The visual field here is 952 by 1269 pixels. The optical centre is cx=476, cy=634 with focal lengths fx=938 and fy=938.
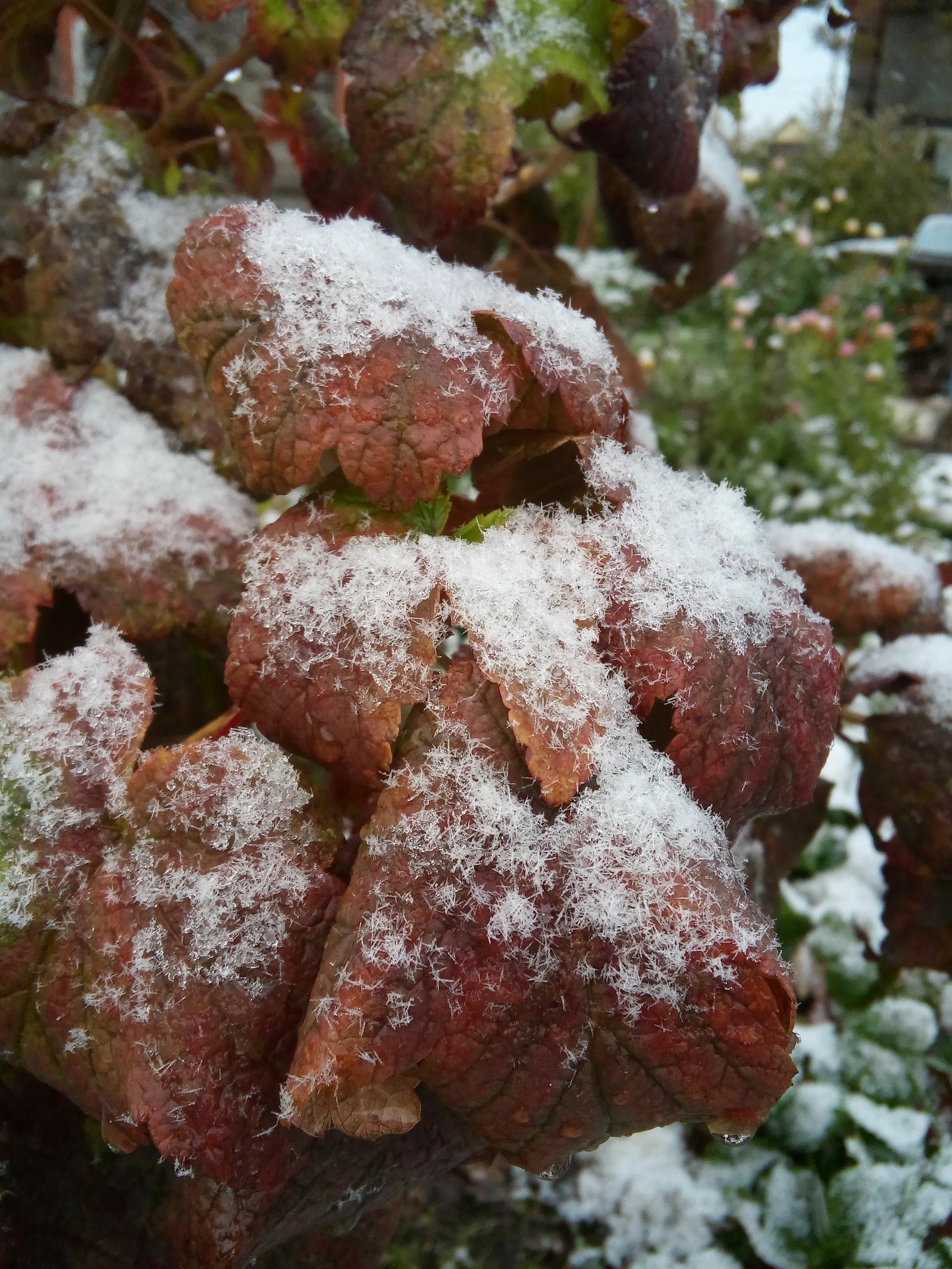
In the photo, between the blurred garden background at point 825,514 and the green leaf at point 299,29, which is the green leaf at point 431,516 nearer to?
the green leaf at point 299,29

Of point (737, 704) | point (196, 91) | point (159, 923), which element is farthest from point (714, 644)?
point (196, 91)

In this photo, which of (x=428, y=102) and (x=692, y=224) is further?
(x=692, y=224)

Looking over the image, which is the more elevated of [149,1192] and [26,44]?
[26,44]

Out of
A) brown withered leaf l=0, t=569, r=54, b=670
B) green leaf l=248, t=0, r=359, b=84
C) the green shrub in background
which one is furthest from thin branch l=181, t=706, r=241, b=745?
the green shrub in background

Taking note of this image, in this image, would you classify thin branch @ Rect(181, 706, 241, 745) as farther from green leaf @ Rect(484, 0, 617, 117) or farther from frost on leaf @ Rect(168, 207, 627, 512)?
green leaf @ Rect(484, 0, 617, 117)

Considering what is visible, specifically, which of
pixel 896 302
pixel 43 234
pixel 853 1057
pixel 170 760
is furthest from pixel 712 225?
pixel 896 302

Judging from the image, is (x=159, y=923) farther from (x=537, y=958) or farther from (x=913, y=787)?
(x=913, y=787)
